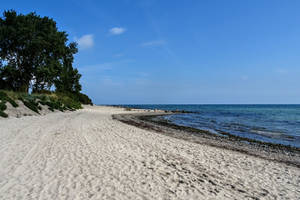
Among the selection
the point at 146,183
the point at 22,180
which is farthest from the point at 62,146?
the point at 146,183

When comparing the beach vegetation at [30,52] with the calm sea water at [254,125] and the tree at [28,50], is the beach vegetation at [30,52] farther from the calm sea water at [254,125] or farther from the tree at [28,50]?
the calm sea water at [254,125]

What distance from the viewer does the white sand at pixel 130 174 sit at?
4328 millimetres

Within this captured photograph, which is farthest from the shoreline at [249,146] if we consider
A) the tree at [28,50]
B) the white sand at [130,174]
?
the tree at [28,50]

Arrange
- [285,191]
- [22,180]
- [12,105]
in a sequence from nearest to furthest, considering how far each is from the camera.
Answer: [22,180], [285,191], [12,105]

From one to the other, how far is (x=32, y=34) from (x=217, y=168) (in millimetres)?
34632

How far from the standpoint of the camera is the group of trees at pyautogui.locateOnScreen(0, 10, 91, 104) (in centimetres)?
2905

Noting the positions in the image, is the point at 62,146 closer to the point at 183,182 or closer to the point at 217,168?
the point at 183,182

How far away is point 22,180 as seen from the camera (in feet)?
15.2

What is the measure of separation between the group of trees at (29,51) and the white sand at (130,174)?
88.6ft

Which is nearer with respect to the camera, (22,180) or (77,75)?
(22,180)

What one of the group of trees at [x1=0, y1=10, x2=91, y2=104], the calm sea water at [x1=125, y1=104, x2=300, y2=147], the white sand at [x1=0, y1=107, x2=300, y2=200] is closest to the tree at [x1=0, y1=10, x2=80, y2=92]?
the group of trees at [x1=0, y1=10, x2=91, y2=104]

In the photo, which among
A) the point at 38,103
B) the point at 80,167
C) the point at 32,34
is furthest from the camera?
the point at 32,34

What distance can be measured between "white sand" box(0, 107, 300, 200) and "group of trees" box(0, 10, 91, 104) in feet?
88.6

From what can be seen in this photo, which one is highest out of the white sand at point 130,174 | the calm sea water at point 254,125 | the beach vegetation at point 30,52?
the beach vegetation at point 30,52
